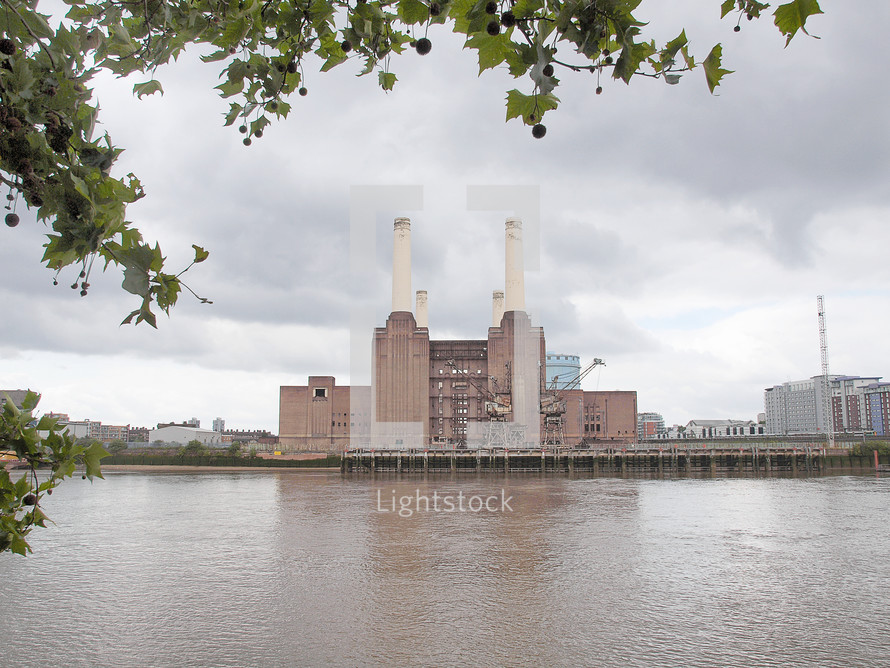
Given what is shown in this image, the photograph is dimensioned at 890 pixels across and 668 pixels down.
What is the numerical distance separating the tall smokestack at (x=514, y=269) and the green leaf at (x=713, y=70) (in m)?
89.1

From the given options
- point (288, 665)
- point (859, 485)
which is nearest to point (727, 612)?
point (288, 665)

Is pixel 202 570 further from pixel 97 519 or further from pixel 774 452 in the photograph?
pixel 774 452

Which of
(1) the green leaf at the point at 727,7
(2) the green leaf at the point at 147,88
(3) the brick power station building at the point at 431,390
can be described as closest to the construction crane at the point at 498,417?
(3) the brick power station building at the point at 431,390

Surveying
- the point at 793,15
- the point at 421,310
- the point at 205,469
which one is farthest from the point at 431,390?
the point at 793,15

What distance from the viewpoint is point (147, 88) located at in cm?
372

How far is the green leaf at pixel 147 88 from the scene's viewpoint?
3.69 m

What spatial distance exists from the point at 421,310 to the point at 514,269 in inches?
689

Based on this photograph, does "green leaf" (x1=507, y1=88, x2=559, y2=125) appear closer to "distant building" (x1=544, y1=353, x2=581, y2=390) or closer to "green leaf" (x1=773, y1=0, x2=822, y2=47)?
"green leaf" (x1=773, y1=0, x2=822, y2=47)

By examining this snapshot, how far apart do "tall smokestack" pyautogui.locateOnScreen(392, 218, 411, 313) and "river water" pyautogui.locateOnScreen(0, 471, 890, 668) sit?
62.1 m

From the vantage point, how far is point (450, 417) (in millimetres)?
96375

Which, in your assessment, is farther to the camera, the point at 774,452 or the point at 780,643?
→ the point at 774,452

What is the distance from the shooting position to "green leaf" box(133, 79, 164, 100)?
369cm

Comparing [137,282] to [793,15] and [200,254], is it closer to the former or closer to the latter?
[200,254]

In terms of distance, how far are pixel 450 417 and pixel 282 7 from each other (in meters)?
93.8
